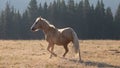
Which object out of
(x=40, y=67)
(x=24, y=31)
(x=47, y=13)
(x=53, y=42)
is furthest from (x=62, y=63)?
(x=47, y=13)

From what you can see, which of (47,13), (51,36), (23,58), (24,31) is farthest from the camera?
(47,13)

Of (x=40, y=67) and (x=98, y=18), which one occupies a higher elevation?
(x=40, y=67)

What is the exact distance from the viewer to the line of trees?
7894 centimetres

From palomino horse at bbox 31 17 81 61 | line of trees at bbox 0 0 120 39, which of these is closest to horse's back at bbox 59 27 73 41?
palomino horse at bbox 31 17 81 61

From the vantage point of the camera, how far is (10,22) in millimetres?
80938

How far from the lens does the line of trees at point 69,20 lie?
78.9 metres

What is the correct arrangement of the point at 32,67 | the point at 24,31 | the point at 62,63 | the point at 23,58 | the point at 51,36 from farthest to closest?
the point at 24,31 < the point at 51,36 < the point at 23,58 < the point at 62,63 < the point at 32,67

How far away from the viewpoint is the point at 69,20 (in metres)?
83.3

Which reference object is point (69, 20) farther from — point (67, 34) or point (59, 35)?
point (67, 34)

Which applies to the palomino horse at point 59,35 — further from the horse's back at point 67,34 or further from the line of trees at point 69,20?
the line of trees at point 69,20

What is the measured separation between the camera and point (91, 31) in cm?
8056

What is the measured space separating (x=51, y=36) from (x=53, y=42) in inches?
13.8

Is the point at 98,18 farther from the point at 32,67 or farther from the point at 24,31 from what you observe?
the point at 32,67

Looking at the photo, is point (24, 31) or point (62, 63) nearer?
point (62, 63)
